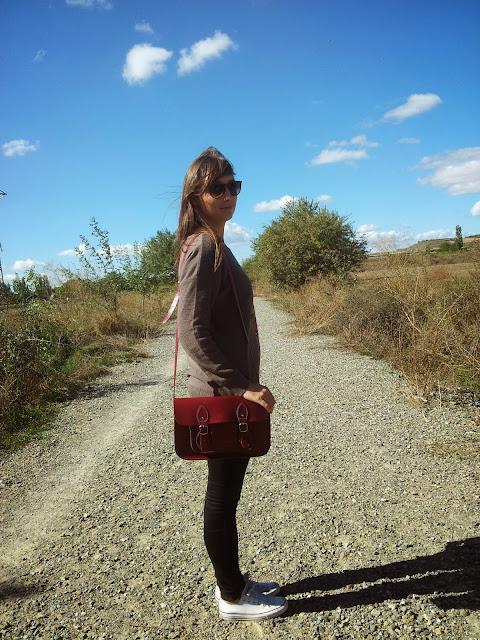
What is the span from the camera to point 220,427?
1811 mm

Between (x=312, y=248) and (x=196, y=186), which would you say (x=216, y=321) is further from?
(x=312, y=248)

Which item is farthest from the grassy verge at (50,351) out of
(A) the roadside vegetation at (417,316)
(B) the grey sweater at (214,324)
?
(A) the roadside vegetation at (417,316)

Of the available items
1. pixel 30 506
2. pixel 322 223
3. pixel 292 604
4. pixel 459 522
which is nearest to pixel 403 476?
pixel 459 522

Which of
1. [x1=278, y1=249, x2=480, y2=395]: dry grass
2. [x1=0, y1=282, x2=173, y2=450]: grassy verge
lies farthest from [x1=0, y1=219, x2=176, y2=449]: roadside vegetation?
[x1=278, y1=249, x2=480, y2=395]: dry grass

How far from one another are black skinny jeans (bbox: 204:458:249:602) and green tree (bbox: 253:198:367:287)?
1367 cm

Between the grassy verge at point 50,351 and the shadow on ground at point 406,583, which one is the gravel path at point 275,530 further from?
the grassy verge at point 50,351

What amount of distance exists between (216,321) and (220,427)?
429mm

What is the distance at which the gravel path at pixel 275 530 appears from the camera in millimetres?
2197

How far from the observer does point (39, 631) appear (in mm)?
2195

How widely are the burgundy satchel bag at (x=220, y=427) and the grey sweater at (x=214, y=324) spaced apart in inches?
1.7

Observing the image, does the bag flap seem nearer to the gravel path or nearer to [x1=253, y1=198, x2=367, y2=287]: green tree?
the gravel path

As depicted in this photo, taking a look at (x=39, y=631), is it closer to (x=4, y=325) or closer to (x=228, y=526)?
(x=228, y=526)

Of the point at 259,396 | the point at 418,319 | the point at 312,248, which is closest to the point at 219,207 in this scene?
the point at 259,396

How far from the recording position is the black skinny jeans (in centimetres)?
190
